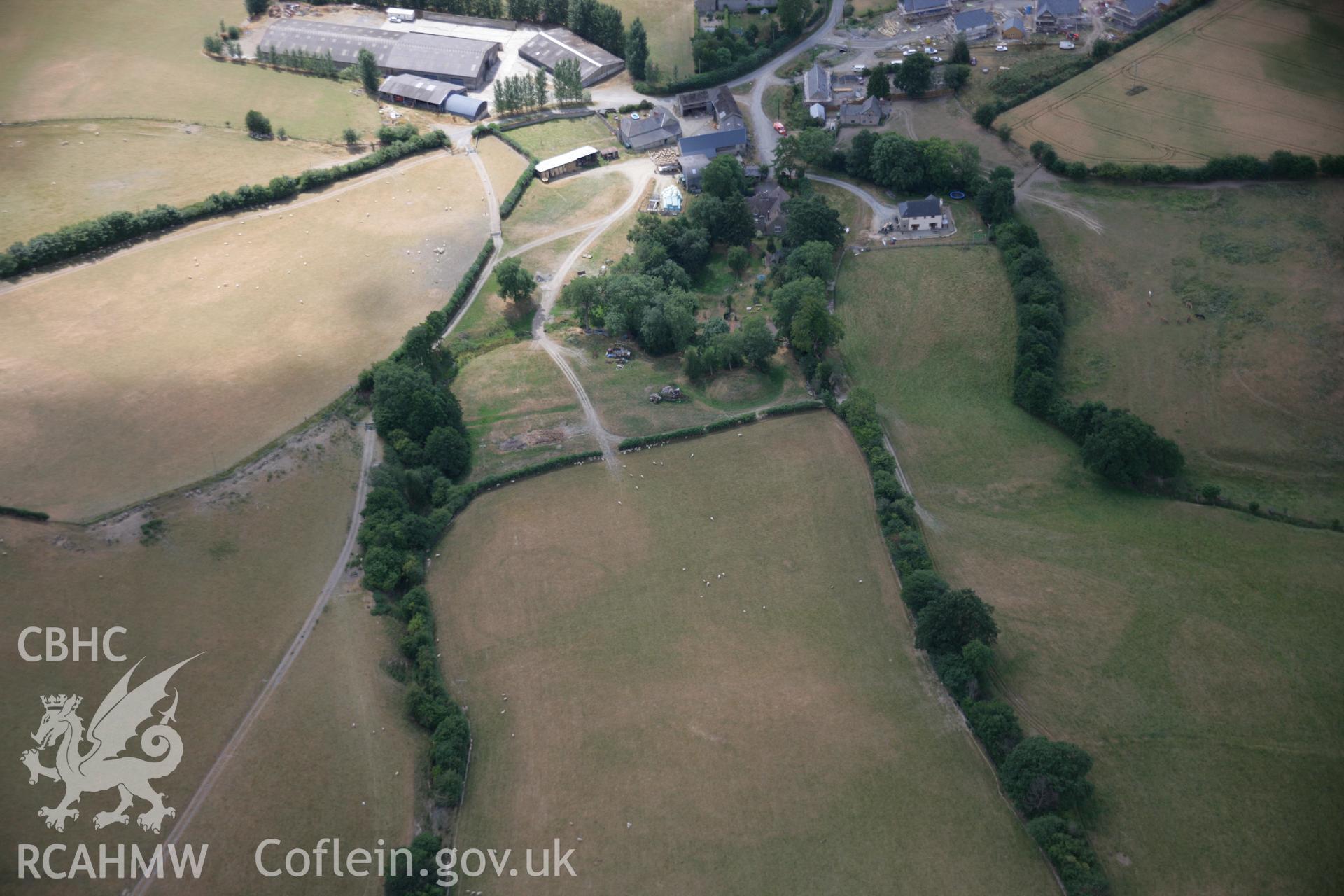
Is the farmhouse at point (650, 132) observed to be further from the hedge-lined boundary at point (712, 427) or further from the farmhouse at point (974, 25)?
the hedge-lined boundary at point (712, 427)

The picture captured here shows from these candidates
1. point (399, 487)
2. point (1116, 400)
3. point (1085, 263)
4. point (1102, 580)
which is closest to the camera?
point (1102, 580)

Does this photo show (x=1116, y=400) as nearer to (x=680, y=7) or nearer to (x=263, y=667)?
(x=263, y=667)

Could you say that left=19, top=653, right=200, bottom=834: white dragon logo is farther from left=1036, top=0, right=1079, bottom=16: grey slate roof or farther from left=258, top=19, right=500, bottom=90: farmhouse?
left=1036, top=0, right=1079, bottom=16: grey slate roof

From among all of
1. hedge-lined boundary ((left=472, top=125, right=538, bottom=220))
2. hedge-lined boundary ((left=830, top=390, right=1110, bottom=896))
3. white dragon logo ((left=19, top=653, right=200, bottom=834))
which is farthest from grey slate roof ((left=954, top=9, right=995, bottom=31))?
white dragon logo ((left=19, top=653, right=200, bottom=834))

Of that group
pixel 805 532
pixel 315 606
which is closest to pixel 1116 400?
pixel 805 532

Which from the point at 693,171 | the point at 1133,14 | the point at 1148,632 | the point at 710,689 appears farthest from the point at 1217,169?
the point at 710,689

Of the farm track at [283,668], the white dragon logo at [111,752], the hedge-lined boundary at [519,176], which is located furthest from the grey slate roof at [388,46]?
the white dragon logo at [111,752]

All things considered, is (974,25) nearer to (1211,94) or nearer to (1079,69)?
(1079,69)
